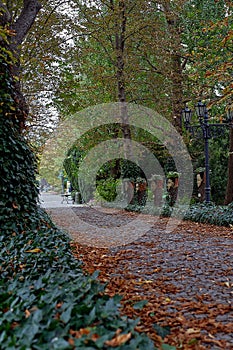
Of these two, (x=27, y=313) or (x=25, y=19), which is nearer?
(x=27, y=313)

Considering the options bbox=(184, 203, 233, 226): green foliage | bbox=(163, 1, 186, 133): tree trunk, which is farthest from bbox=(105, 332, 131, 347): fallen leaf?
bbox=(163, 1, 186, 133): tree trunk

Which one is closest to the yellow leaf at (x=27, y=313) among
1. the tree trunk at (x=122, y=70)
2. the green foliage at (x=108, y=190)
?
the tree trunk at (x=122, y=70)

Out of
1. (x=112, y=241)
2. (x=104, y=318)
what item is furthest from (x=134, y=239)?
(x=104, y=318)

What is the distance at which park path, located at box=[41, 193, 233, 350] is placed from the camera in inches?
101

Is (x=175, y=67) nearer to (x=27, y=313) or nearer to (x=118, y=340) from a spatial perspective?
(x=27, y=313)

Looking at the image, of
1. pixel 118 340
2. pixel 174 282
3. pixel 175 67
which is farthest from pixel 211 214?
pixel 118 340

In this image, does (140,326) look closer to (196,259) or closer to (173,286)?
(173,286)

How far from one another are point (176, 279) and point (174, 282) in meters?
0.12

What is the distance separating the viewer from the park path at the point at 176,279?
2564 millimetres

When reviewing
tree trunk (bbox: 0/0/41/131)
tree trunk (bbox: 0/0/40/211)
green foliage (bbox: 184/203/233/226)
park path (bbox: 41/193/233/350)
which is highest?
tree trunk (bbox: 0/0/41/131)

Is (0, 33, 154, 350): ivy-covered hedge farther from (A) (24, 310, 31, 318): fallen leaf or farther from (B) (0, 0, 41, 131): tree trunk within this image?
(B) (0, 0, 41, 131): tree trunk

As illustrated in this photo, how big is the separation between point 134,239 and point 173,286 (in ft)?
9.78

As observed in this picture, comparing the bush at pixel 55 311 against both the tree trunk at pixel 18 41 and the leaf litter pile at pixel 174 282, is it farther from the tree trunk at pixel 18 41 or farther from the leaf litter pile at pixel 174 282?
the tree trunk at pixel 18 41

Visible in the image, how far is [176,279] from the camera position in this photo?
12.8ft
